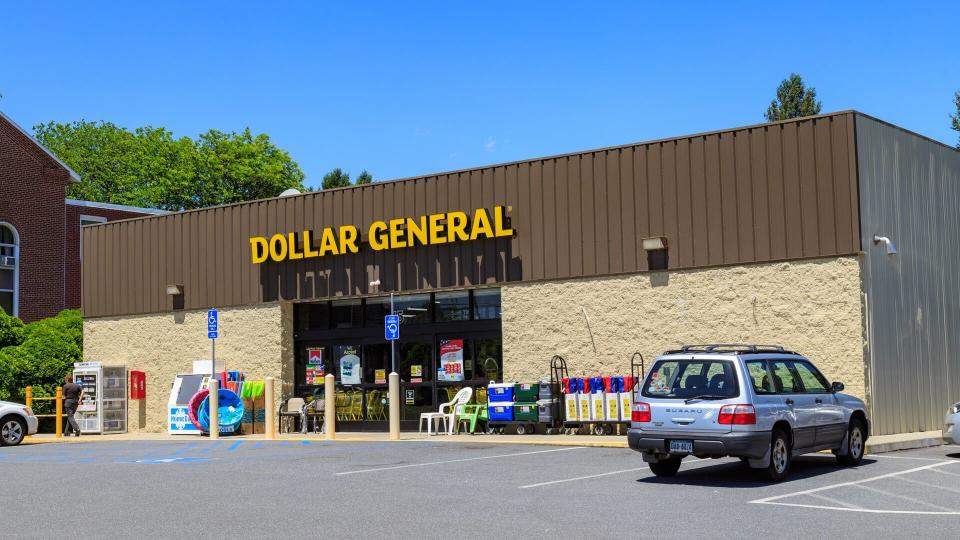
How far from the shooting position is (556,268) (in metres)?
24.5

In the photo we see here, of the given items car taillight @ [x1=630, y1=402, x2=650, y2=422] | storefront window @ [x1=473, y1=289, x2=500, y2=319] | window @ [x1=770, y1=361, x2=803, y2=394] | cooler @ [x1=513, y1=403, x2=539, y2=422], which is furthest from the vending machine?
window @ [x1=770, y1=361, x2=803, y2=394]

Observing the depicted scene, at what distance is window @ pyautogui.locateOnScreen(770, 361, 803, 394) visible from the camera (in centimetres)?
1445

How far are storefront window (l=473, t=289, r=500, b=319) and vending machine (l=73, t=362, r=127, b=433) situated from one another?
11.4 m

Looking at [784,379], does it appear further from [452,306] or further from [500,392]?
[452,306]

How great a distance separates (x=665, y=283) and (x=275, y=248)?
424 inches

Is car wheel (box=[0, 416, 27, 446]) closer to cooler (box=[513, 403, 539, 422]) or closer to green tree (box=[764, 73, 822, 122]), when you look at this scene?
cooler (box=[513, 403, 539, 422])

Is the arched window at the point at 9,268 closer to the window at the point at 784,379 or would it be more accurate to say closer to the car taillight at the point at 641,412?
the car taillight at the point at 641,412

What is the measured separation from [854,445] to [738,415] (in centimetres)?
334

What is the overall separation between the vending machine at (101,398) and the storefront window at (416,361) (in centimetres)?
919

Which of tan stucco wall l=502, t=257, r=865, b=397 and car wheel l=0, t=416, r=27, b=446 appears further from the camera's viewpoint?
car wheel l=0, t=416, r=27, b=446

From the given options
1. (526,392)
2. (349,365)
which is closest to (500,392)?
(526,392)

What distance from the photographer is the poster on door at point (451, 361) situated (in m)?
26.0

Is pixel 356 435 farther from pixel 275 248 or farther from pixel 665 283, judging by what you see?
pixel 665 283

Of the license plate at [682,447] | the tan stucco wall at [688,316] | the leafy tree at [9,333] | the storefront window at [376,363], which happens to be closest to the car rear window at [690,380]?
the license plate at [682,447]
